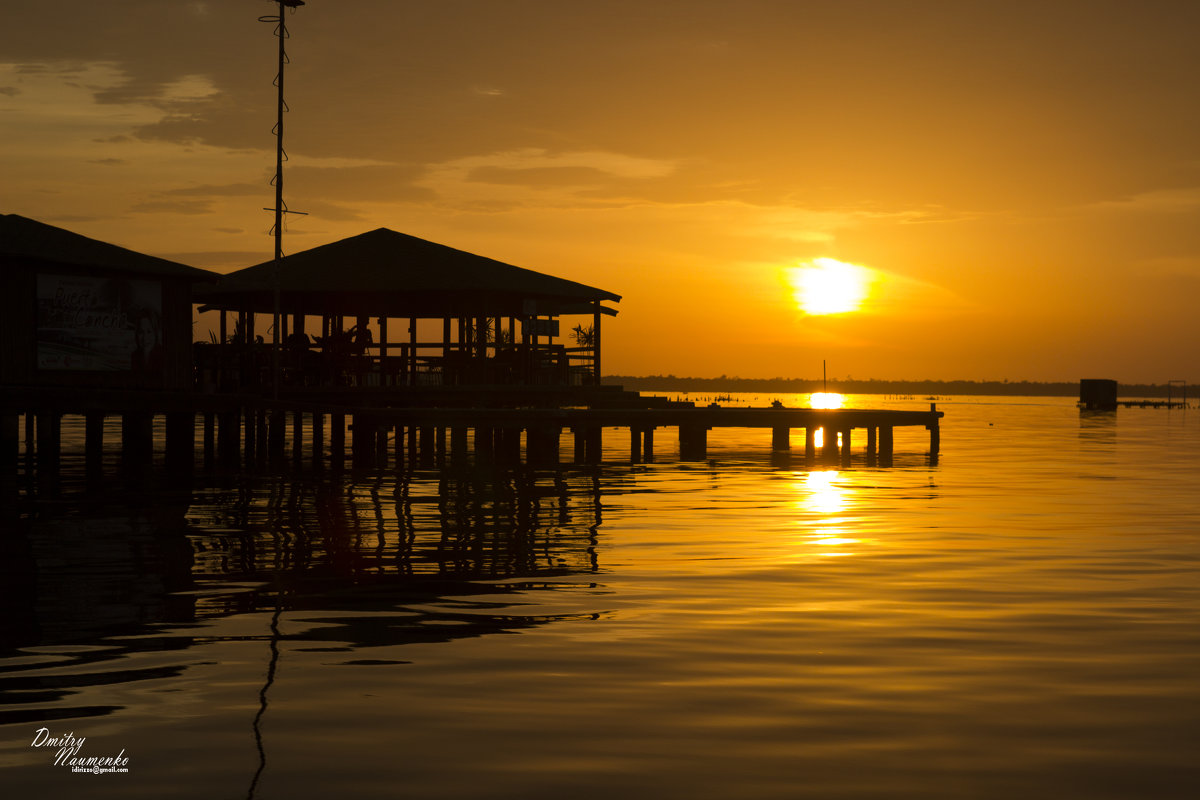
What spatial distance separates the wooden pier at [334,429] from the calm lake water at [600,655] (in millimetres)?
8092

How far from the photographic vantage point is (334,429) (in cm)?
3791

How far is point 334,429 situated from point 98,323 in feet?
27.3

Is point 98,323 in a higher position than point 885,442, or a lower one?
higher

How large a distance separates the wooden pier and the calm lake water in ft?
26.5

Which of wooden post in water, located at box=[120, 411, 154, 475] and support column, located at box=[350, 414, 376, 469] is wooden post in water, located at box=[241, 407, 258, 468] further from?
wooden post in water, located at box=[120, 411, 154, 475]

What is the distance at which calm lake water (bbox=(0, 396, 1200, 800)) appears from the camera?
7.18 m

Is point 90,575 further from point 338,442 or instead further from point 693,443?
point 693,443

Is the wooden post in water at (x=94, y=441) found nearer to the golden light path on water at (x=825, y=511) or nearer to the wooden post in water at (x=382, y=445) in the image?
the wooden post in water at (x=382, y=445)


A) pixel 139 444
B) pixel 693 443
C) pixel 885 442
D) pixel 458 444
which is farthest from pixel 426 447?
pixel 885 442

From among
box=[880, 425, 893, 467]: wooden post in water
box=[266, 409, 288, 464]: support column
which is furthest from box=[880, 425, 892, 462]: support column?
box=[266, 409, 288, 464]: support column

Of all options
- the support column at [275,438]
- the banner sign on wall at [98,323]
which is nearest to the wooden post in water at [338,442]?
the support column at [275,438]

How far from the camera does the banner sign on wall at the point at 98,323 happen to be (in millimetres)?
30578

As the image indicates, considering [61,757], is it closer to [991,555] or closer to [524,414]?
[991,555]

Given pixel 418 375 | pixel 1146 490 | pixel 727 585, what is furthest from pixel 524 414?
pixel 727 585
